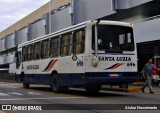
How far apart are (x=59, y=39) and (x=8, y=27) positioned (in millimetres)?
78834

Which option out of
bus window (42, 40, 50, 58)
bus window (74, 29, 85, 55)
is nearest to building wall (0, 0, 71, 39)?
bus window (42, 40, 50, 58)

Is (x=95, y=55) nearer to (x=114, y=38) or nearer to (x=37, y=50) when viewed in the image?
(x=114, y=38)

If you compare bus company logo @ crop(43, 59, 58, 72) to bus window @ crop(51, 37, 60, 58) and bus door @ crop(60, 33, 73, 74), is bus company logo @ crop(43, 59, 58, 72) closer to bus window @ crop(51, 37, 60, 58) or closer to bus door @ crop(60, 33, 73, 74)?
bus window @ crop(51, 37, 60, 58)

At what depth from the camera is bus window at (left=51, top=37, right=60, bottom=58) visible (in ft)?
67.6

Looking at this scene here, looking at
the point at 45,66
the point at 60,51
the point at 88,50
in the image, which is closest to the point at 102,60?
the point at 88,50

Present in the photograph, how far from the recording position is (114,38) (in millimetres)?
17969

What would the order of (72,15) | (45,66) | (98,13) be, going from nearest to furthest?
(45,66) < (98,13) < (72,15)

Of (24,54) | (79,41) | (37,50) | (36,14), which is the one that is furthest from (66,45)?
(36,14)

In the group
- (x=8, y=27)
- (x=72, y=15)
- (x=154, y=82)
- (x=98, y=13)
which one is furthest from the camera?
(x=8, y=27)

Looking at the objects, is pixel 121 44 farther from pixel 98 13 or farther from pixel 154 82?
pixel 98 13

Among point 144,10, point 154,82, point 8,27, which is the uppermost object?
point 8,27

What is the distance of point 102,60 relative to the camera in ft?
57.1

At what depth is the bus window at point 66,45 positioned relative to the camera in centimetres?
1912

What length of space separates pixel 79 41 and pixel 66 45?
1.51m
